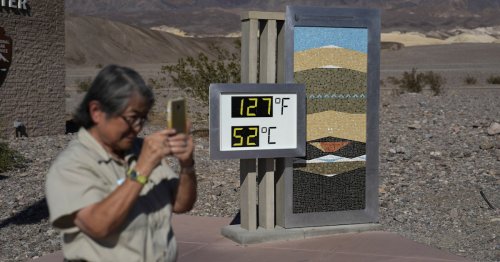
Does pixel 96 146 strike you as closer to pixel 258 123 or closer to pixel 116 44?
pixel 258 123

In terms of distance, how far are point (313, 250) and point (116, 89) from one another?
15.4ft

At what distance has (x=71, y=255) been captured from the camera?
11.8ft

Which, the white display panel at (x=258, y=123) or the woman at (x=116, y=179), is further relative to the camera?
the white display panel at (x=258, y=123)

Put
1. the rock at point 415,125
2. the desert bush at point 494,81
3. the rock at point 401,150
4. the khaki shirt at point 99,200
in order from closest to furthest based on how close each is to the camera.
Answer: the khaki shirt at point 99,200 → the rock at point 401,150 → the rock at point 415,125 → the desert bush at point 494,81

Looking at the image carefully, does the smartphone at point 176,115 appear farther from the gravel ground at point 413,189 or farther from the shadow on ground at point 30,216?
the shadow on ground at point 30,216

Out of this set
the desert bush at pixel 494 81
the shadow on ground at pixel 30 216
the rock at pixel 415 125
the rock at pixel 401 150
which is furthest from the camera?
the desert bush at pixel 494 81

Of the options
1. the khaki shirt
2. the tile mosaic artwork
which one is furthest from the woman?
the tile mosaic artwork

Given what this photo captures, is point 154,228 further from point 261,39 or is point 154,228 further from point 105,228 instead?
point 261,39

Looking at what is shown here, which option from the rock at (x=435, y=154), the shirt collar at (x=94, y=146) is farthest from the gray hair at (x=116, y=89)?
the rock at (x=435, y=154)

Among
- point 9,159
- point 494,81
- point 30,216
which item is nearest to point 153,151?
point 30,216

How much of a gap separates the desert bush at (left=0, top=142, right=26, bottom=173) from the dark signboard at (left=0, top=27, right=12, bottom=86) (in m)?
3.61

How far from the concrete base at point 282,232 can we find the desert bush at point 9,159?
5337 millimetres

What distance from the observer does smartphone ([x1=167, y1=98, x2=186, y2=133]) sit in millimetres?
3387

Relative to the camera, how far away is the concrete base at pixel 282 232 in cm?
821
